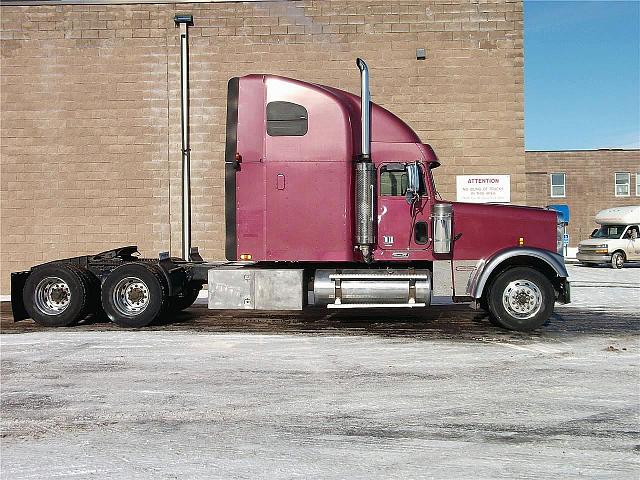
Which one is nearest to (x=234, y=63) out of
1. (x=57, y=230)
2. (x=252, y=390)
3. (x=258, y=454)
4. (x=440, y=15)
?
(x=440, y=15)

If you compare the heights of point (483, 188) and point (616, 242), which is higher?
point (483, 188)

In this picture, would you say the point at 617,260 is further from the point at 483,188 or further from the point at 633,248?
the point at 483,188

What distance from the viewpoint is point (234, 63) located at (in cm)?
1517

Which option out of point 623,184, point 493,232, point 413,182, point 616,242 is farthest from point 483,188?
point 623,184

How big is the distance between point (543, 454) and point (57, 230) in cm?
1429

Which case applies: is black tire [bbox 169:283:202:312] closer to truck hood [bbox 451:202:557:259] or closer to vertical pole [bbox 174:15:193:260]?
vertical pole [bbox 174:15:193:260]

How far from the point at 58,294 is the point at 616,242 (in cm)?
2296

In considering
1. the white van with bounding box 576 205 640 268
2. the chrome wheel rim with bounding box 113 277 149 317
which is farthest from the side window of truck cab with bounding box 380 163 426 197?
the white van with bounding box 576 205 640 268

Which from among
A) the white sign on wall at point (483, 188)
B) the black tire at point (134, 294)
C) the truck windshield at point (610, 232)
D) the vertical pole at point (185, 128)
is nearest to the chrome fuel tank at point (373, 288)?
the black tire at point (134, 294)

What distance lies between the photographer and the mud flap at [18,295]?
966 cm

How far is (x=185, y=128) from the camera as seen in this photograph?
15.1 metres

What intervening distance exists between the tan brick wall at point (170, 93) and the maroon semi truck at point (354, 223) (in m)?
6.08

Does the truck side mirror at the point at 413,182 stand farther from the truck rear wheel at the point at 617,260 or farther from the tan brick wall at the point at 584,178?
the tan brick wall at the point at 584,178

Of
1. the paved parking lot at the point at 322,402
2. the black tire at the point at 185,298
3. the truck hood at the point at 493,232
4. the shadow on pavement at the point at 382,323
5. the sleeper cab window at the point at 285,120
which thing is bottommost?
the paved parking lot at the point at 322,402
